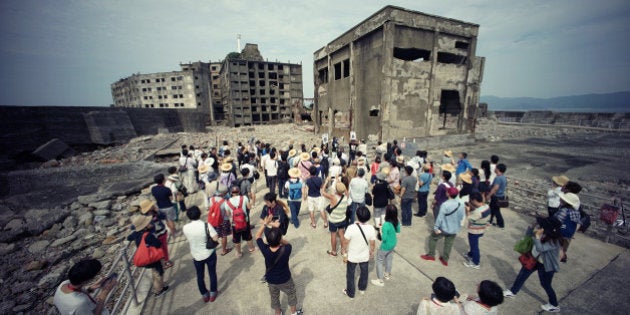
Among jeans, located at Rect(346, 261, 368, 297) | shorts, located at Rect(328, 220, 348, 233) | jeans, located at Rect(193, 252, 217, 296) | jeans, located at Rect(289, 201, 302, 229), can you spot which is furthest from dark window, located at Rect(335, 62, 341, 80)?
jeans, located at Rect(193, 252, 217, 296)

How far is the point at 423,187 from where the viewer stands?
6.50 m

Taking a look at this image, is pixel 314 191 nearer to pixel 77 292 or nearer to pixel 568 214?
pixel 77 292

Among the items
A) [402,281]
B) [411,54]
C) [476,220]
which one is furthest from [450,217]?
[411,54]

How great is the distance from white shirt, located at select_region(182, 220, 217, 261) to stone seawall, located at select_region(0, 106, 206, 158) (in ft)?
64.2

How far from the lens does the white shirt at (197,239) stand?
12.1 feet

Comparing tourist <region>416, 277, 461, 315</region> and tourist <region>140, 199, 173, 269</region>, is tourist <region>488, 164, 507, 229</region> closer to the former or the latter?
tourist <region>416, 277, 461, 315</region>

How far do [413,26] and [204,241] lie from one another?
17.8 meters

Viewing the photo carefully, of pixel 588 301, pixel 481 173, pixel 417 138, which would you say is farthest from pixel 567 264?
pixel 417 138

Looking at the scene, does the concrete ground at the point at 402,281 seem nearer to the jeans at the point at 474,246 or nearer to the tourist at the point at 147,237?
the jeans at the point at 474,246

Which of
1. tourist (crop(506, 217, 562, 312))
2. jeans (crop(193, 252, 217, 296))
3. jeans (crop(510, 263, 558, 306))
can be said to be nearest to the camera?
tourist (crop(506, 217, 562, 312))

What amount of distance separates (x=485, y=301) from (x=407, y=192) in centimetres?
381

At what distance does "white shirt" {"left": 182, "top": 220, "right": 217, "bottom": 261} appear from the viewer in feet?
12.1

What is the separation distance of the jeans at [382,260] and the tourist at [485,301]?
1.65m

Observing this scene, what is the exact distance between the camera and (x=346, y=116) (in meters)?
19.4
